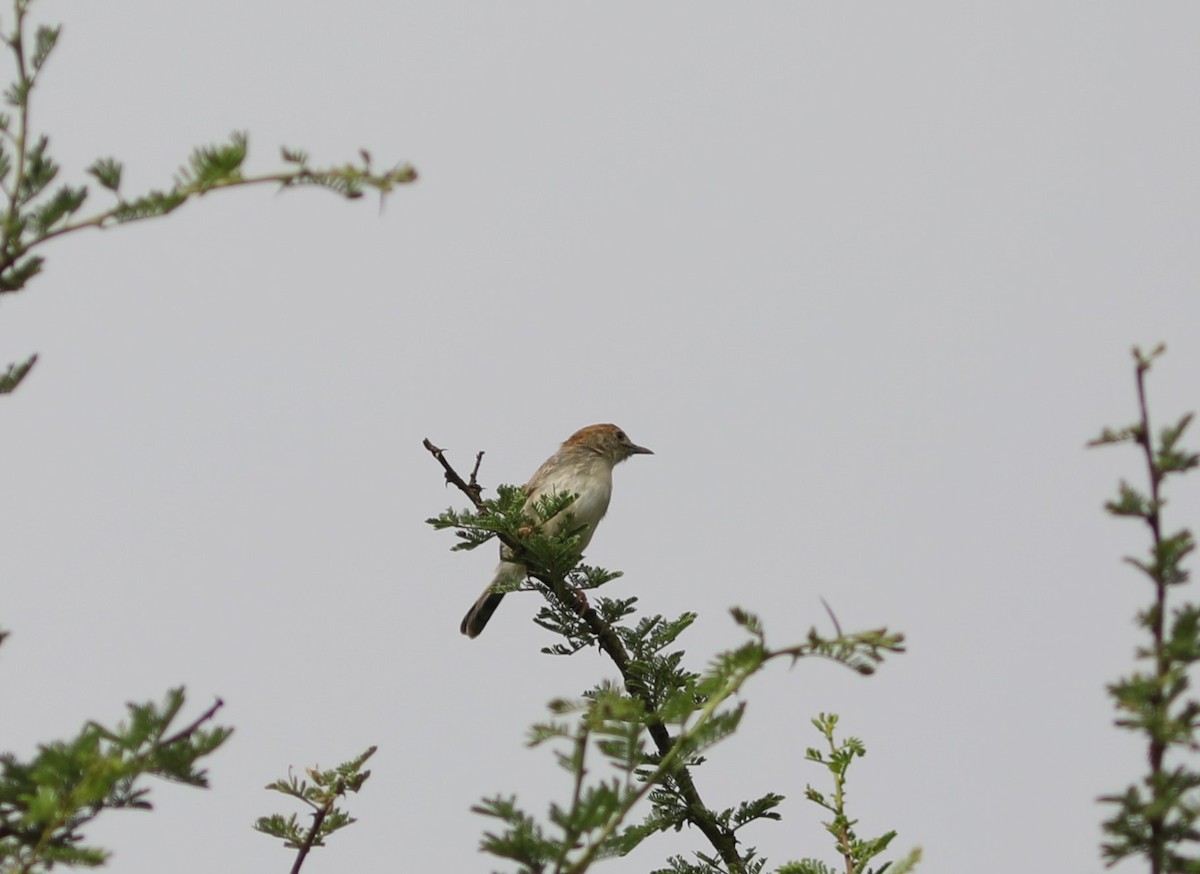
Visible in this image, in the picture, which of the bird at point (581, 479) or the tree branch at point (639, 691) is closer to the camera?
the tree branch at point (639, 691)

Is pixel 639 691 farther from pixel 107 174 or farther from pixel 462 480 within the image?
pixel 107 174

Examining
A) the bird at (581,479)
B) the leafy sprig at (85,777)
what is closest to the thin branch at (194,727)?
the leafy sprig at (85,777)

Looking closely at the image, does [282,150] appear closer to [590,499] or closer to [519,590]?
[519,590]

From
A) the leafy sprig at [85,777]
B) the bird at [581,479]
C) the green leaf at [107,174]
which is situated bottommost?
the leafy sprig at [85,777]

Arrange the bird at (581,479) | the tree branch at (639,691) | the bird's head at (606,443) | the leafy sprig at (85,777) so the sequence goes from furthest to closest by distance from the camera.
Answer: the bird's head at (606,443), the bird at (581,479), the tree branch at (639,691), the leafy sprig at (85,777)

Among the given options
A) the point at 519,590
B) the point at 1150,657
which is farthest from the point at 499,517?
the point at 1150,657

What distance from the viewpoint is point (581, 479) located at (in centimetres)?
1046

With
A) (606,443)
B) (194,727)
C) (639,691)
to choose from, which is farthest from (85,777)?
(606,443)

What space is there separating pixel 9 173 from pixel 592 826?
146 cm

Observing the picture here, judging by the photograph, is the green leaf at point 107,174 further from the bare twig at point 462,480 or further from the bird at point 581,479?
the bird at point 581,479

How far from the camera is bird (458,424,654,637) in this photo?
10180mm

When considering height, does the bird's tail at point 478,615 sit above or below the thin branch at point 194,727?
above

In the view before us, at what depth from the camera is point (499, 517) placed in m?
5.47

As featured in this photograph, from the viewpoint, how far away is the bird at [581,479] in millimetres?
10180
